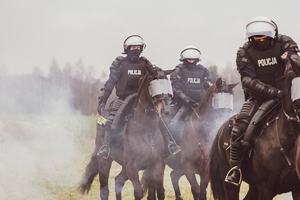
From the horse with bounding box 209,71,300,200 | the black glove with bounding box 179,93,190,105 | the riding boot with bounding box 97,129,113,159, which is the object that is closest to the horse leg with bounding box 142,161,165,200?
the riding boot with bounding box 97,129,113,159

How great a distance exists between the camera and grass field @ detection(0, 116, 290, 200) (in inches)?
456

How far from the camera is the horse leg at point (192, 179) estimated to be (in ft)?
30.0

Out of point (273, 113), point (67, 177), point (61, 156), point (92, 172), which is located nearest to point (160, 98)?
point (273, 113)

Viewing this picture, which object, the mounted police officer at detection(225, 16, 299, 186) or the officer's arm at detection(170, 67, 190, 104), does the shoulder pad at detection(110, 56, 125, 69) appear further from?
the mounted police officer at detection(225, 16, 299, 186)

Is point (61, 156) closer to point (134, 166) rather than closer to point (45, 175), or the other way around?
point (45, 175)

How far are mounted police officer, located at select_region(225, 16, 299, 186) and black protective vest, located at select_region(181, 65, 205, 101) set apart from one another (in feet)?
14.3

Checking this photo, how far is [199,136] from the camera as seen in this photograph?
392 inches

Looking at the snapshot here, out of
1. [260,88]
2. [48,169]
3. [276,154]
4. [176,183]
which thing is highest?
[260,88]

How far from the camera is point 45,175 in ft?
47.9

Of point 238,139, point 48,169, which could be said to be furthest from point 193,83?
point 48,169

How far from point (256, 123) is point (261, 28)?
1.42m

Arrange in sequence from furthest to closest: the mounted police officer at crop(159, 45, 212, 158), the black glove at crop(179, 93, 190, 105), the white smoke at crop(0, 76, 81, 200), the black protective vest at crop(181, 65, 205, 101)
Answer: the white smoke at crop(0, 76, 81, 200) < the black protective vest at crop(181, 65, 205, 101) < the mounted police officer at crop(159, 45, 212, 158) < the black glove at crop(179, 93, 190, 105)

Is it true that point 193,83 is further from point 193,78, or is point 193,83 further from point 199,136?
point 199,136

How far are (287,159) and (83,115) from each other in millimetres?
28238
